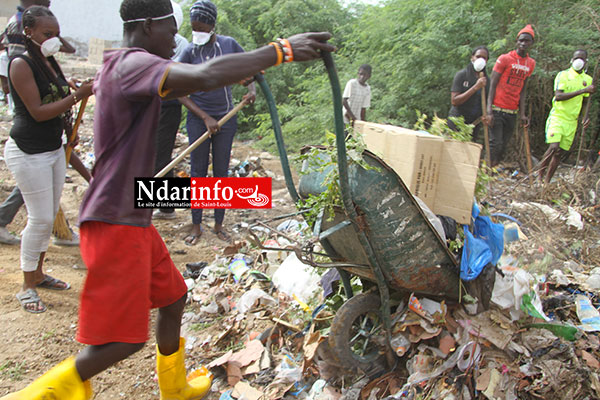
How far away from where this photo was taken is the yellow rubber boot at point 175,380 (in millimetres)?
2322

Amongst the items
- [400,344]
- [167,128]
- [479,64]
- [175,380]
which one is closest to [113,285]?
[175,380]

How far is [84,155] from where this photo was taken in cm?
744

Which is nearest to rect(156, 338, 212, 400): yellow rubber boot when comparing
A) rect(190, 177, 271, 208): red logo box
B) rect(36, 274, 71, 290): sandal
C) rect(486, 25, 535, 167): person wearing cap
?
rect(36, 274, 71, 290): sandal

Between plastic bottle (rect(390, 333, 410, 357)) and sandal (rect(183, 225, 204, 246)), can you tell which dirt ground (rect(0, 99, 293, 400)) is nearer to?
sandal (rect(183, 225, 204, 246))

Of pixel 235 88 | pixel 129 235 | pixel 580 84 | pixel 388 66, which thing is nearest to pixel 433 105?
pixel 388 66

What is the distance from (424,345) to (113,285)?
174 centimetres

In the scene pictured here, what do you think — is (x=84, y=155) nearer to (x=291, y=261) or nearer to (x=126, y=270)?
(x=291, y=261)

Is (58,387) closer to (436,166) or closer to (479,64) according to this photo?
(436,166)

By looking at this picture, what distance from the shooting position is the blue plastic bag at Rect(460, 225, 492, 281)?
8.21ft

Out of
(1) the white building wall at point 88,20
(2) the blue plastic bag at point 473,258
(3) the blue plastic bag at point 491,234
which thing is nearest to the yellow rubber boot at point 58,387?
(2) the blue plastic bag at point 473,258

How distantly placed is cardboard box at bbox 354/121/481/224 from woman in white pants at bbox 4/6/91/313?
2.14 meters

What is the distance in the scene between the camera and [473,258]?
2529mm

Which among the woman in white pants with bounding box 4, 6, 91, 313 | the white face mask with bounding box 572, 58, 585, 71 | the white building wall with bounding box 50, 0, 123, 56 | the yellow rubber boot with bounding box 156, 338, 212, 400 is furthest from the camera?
the white building wall with bounding box 50, 0, 123, 56

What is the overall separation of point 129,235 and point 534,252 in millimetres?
3631
